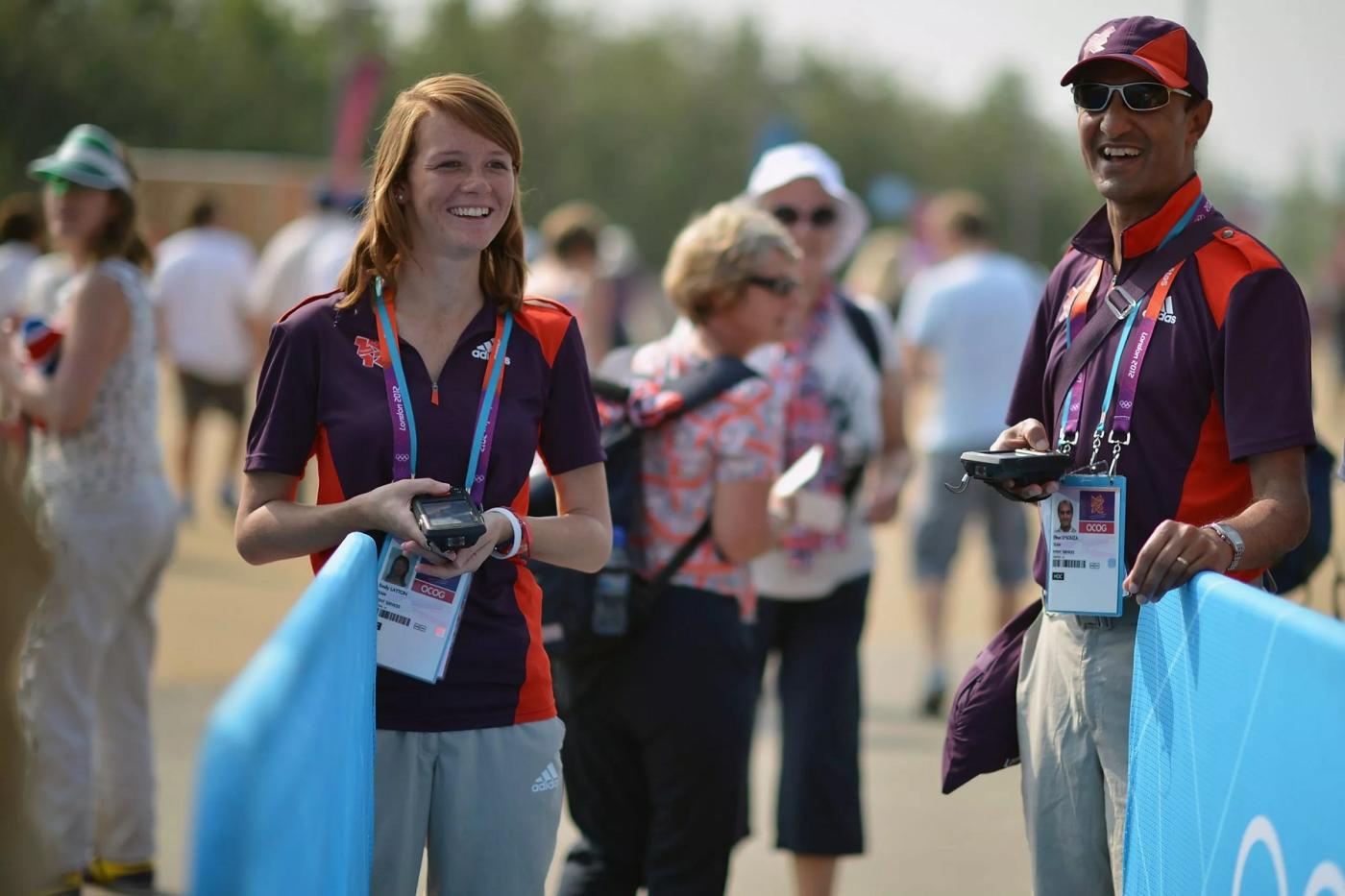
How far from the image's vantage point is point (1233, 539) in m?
2.85

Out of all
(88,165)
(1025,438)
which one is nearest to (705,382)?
(1025,438)

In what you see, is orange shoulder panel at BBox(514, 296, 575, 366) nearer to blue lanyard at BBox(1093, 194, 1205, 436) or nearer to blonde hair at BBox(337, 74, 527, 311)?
blonde hair at BBox(337, 74, 527, 311)

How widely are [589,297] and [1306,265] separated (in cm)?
6201

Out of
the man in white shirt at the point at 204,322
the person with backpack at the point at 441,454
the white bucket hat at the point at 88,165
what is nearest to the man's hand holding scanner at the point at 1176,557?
the person with backpack at the point at 441,454

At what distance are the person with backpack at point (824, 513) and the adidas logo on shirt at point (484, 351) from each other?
1.39 metres

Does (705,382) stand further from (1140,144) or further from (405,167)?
(1140,144)

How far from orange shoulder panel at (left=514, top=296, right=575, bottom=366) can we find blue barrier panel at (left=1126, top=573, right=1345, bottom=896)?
123 cm

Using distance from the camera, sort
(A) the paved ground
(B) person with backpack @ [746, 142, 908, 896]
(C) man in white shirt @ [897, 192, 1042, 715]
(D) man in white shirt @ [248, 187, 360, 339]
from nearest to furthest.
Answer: (B) person with backpack @ [746, 142, 908, 896], (A) the paved ground, (C) man in white shirt @ [897, 192, 1042, 715], (D) man in white shirt @ [248, 187, 360, 339]

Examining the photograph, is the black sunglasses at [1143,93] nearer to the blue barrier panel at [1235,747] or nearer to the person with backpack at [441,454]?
the blue barrier panel at [1235,747]

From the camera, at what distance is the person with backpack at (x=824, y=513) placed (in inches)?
192

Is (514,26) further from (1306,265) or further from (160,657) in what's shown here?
(160,657)

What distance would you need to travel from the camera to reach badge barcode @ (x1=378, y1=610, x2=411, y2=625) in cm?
298

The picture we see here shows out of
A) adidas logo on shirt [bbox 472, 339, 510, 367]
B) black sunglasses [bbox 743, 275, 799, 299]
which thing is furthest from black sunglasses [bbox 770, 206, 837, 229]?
adidas logo on shirt [bbox 472, 339, 510, 367]

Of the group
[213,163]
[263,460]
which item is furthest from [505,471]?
[213,163]
